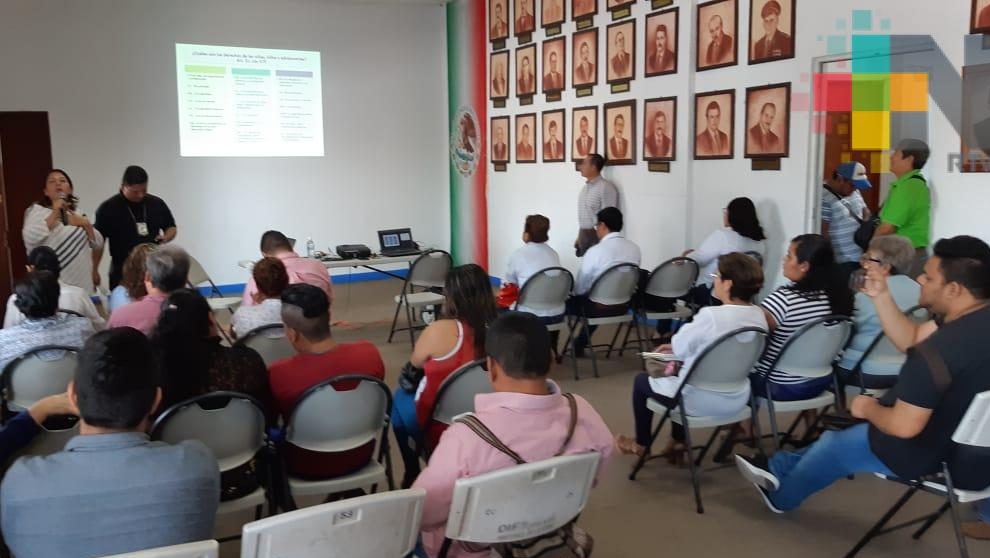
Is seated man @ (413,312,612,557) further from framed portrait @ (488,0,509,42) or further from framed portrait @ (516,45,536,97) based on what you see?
framed portrait @ (488,0,509,42)

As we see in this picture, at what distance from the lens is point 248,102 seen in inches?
348

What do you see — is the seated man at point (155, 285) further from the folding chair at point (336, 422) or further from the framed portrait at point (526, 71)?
the framed portrait at point (526, 71)

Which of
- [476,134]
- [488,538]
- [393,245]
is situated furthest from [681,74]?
[488,538]

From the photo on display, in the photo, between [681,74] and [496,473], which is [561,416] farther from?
[681,74]

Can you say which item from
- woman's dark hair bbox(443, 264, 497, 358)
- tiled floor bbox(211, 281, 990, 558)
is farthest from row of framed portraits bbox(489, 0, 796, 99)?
woman's dark hair bbox(443, 264, 497, 358)

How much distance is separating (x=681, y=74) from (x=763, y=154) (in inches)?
45.4

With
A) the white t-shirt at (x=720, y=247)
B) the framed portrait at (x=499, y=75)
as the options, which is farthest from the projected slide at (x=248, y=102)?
the white t-shirt at (x=720, y=247)

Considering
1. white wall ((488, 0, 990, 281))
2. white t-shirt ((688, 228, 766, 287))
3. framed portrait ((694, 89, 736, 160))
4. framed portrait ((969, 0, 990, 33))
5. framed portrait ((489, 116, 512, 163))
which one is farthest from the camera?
framed portrait ((489, 116, 512, 163))

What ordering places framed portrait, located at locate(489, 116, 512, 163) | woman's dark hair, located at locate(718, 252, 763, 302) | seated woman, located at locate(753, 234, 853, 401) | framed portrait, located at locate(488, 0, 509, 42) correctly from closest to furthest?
1. woman's dark hair, located at locate(718, 252, 763, 302)
2. seated woman, located at locate(753, 234, 853, 401)
3. framed portrait, located at locate(488, 0, 509, 42)
4. framed portrait, located at locate(489, 116, 512, 163)

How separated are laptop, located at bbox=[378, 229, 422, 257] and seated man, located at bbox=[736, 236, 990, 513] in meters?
4.61

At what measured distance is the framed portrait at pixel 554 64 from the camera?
8055 mm

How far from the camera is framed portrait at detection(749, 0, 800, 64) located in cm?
549

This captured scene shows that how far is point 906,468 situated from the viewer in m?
2.44

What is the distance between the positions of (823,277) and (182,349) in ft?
8.97
